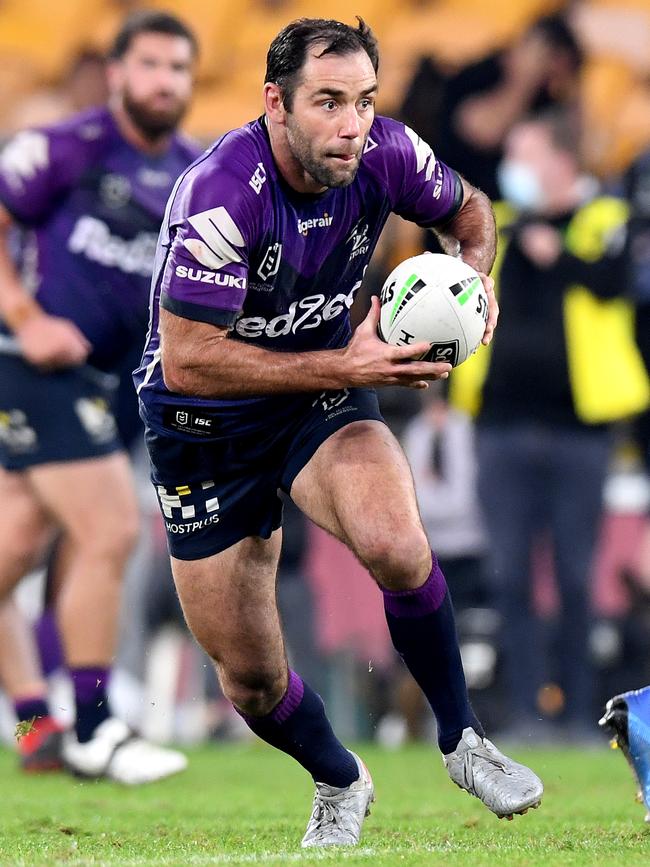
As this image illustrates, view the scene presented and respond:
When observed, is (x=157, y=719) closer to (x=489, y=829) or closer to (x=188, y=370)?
(x=489, y=829)

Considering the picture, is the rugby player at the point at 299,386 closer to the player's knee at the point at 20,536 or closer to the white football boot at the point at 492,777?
the white football boot at the point at 492,777

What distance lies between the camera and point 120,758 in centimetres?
759

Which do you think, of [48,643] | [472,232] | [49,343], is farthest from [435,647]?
[48,643]

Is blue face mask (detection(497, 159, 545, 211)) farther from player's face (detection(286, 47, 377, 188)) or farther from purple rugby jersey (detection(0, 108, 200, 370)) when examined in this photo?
player's face (detection(286, 47, 377, 188))

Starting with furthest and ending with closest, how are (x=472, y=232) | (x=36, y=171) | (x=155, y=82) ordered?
1. (x=155, y=82)
2. (x=36, y=171)
3. (x=472, y=232)

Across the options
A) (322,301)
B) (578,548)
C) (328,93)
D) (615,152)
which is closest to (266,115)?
(328,93)

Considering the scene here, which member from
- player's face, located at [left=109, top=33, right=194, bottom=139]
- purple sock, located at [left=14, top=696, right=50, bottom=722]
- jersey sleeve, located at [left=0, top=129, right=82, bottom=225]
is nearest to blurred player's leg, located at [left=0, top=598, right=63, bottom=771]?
purple sock, located at [left=14, top=696, right=50, bottom=722]

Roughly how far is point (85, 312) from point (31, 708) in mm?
2117

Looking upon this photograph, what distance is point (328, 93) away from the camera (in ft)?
16.6

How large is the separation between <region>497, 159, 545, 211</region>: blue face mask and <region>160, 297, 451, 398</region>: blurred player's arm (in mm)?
5449

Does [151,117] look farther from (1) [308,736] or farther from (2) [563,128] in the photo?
(1) [308,736]

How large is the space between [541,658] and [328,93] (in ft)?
17.9

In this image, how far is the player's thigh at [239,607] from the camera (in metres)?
5.46

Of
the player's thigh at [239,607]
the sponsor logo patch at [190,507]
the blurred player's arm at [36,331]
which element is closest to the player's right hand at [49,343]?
the blurred player's arm at [36,331]
